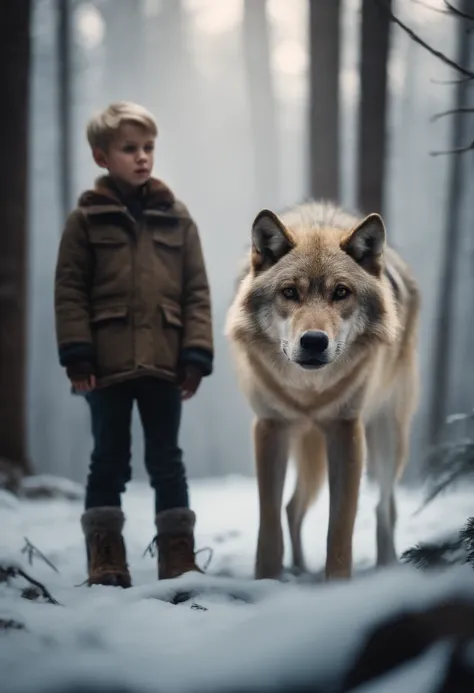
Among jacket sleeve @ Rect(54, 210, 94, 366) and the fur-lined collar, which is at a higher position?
the fur-lined collar

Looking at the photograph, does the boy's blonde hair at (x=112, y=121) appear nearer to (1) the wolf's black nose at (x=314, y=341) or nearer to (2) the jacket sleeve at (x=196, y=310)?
(2) the jacket sleeve at (x=196, y=310)


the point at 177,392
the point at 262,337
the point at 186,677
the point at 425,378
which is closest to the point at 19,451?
the point at 177,392

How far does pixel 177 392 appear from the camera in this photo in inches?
110

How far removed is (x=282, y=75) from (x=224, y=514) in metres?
8.04

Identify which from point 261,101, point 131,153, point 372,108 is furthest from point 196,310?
point 261,101

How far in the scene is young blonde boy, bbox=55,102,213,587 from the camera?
265 cm

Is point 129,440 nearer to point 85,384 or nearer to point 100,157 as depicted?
point 85,384

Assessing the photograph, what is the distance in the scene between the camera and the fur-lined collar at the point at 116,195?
274 centimetres

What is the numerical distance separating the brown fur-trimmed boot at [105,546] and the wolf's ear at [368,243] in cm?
133

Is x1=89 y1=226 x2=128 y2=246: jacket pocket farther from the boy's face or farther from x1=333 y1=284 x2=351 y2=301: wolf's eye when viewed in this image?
x1=333 y1=284 x2=351 y2=301: wolf's eye

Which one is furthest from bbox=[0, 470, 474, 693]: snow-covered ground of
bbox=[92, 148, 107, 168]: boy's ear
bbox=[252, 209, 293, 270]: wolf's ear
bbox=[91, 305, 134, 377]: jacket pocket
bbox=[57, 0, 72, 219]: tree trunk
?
bbox=[57, 0, 72, 219]: tree trunk

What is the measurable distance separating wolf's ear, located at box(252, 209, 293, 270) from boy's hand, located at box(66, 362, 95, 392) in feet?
2.43

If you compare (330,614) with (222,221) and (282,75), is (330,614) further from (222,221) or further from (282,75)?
(222,221)

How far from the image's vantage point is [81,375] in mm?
2609
